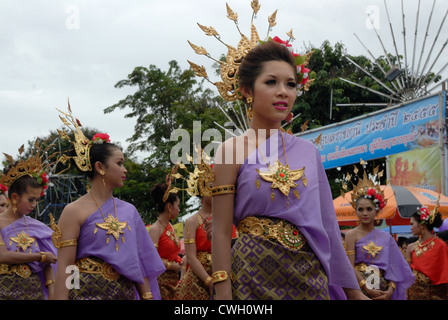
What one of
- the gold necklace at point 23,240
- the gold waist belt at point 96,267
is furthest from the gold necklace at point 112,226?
the gold necklace at point 23,240

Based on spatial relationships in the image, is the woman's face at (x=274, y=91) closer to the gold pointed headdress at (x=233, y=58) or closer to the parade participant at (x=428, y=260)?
the gold pointed headdress at (x=233, y=58)

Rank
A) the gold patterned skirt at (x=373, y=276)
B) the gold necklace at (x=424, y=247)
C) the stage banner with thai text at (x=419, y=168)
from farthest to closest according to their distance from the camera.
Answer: the stage banner with thai text at (x=419, y=168) < the gold necklace at (x=424, y=247) < the gold patterned skirt at (x=373, y=276)

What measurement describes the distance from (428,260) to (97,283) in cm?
601

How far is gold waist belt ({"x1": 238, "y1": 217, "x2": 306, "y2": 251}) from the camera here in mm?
2734


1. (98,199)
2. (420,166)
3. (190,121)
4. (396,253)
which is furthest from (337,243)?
(190,121)

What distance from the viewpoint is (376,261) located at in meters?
7.20

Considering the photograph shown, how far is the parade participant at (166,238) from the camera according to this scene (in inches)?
291

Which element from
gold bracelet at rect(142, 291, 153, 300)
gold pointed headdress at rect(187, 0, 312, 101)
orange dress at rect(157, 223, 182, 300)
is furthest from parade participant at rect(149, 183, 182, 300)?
gold pointed headdress at rect(187, 0, 312, 101)

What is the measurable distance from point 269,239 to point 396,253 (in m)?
5.06

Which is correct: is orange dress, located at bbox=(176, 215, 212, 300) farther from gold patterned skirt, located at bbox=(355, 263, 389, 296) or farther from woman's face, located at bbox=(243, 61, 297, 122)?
woman's face, located at bbox=(243, 61, 297, 122)

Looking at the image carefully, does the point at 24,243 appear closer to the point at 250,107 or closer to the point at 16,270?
the point at 16,270

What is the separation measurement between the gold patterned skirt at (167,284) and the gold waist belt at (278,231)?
490 cm

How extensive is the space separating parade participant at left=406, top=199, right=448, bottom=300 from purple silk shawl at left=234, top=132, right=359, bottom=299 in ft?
20.8

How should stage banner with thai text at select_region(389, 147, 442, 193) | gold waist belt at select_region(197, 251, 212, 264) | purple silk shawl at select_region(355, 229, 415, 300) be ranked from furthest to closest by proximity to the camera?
1. stage banner with thai text at select_region(389, 147, 442, 193)
2. purple silk shawl at select_region(355, 229, 415, 300)
3. gold waist belt at select_region(197, 251, 212, 264)
